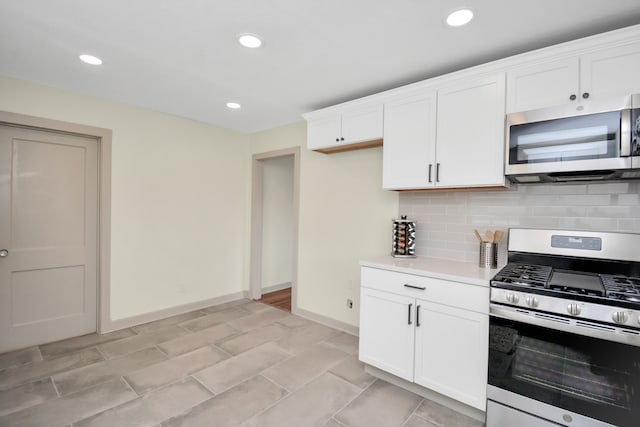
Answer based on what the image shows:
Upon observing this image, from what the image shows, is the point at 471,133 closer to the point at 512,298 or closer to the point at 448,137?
the point at 448,137

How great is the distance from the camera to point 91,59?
8.01ft

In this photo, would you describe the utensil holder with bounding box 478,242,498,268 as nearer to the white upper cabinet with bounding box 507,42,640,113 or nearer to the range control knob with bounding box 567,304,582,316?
the range control knob with bounding box 567,304,582,316

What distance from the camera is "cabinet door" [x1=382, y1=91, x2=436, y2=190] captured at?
248 cm

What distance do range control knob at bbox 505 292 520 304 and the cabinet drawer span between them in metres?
0.15

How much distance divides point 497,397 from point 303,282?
8.11 feet

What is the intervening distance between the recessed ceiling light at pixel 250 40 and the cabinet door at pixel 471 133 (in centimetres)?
140

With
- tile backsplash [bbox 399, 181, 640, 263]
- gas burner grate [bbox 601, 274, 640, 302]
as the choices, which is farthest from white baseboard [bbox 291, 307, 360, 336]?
gas burner grate [bbox 601, 274, 640, 302]

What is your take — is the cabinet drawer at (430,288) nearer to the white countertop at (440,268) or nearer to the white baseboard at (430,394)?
the white countertop at (440,268)

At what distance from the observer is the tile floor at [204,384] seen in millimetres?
2066

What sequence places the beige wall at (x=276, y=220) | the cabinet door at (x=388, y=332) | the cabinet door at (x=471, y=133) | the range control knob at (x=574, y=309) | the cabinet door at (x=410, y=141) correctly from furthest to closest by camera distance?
the beige wall at (x=276, y=220) < the cabinet door at (x=410, y=141) < the cabinet door at (x=388, y=332) < the cabinet door at (x=471, y=133) < the range control knob at (x=574, y=309)

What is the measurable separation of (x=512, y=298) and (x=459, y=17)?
1660 mm

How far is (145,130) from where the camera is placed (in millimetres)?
3646

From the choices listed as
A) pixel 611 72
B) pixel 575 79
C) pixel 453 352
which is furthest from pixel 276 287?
pixel 611 72

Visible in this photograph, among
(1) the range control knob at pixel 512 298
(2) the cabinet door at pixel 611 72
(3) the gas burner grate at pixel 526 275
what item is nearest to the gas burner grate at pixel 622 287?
(3) the gas burner grate at pixel 526 275
